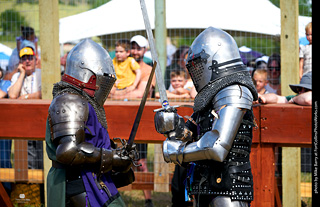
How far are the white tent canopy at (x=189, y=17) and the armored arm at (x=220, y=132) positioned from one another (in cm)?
431

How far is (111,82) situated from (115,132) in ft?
2.69

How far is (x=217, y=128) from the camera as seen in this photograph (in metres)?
3.37

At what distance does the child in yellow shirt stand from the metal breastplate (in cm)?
295

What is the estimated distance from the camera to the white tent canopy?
310 inches

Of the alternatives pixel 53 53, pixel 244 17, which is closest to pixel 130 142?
pixel 53 53

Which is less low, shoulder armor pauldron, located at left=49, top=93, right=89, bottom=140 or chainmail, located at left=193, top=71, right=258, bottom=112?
chainmail, located at left=193, top=71, right=258, bottom=112

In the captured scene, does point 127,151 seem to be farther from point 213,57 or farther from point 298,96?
point 298,96

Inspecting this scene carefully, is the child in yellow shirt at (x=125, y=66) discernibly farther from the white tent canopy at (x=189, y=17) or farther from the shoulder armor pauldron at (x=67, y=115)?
the shoulder armor pauldron at (x=67, y=115)

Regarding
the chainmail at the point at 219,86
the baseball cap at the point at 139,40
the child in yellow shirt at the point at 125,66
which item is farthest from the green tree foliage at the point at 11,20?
the chainmail at the point at 219,86

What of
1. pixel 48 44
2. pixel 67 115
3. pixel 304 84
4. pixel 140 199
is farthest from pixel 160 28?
pixel 67 115

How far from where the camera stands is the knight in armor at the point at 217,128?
338 centimetres

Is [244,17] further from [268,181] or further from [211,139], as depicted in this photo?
[211,139]

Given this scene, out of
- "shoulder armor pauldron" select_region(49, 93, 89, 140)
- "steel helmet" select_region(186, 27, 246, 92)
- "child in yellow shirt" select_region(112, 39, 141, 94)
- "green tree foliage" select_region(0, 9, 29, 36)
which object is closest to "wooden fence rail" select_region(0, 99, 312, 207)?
"steel helmet" select_region(186, 27, 246, 92)

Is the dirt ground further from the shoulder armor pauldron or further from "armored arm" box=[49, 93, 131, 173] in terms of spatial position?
the shoulder armor pauldron
